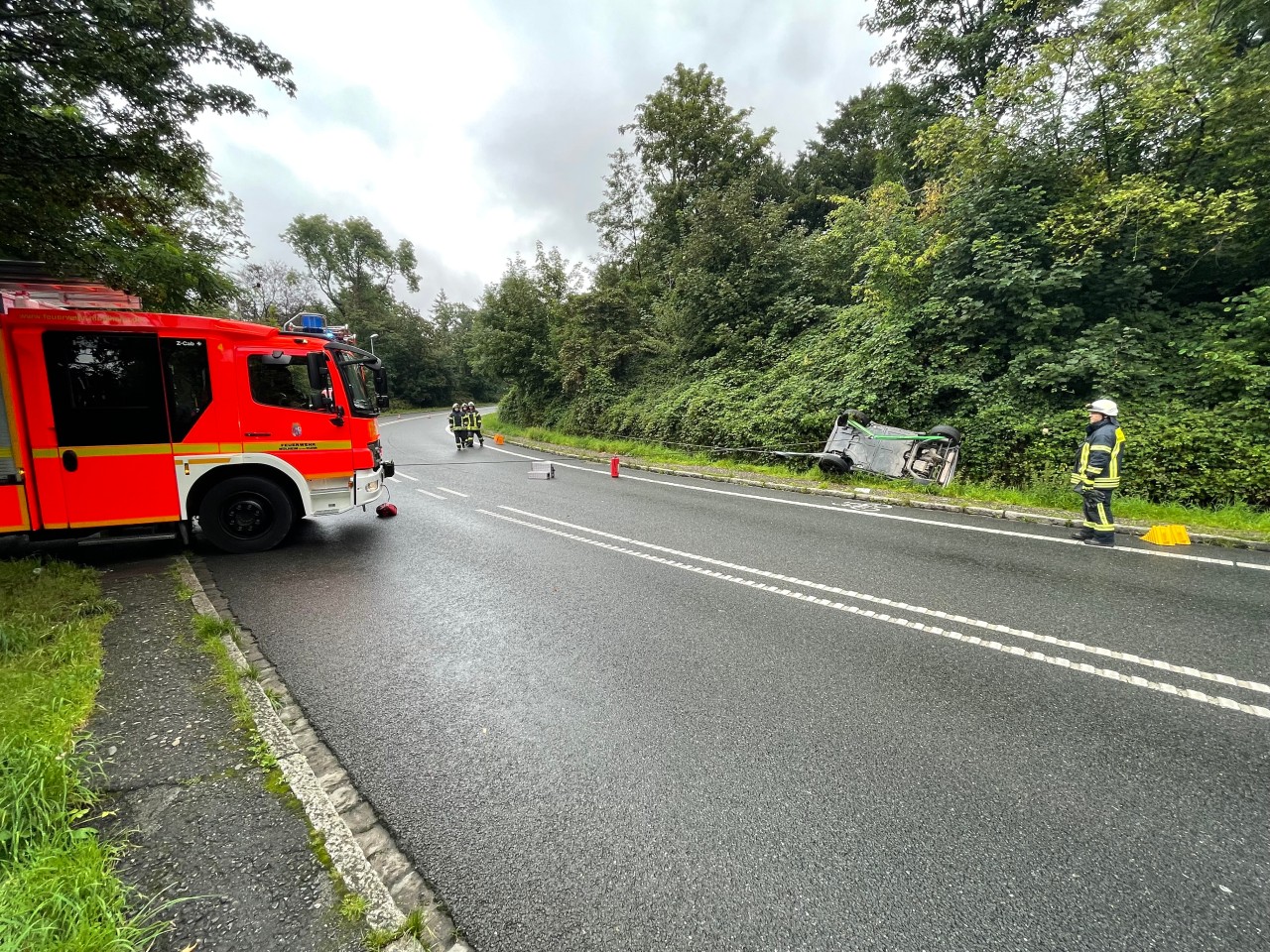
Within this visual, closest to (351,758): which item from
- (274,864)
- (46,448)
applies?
(274,864)

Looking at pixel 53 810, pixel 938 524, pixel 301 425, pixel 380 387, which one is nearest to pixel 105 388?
pixel 301 425

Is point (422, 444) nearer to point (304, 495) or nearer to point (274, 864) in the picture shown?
point (304, 495)

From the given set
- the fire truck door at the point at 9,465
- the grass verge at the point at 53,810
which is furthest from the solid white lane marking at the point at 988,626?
the fire truck door at the point at 9,465

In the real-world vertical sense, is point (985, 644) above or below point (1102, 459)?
below

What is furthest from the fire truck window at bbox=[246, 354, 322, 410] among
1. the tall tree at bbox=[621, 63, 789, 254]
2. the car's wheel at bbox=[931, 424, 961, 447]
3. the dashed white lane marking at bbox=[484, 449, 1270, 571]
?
the tall tree at bbox=[621, 63, 789, 254]

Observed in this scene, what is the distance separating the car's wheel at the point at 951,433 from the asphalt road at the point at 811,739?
397 cm

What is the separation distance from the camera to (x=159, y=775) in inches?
100

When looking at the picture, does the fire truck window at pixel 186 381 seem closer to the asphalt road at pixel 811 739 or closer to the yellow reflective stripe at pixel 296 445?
the yellow reflective stripe at pixel 296 445

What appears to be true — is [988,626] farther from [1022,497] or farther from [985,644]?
[1022,497]

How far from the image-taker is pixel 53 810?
2.17 metres

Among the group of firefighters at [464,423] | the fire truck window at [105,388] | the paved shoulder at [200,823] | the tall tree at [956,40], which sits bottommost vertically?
the paved shoulder at [200,823]

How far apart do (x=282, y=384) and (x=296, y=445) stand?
0.79 meters

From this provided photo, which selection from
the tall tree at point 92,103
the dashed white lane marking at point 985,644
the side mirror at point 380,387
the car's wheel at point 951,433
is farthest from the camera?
the car's wheel at point 951,433

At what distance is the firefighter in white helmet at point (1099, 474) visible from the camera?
6.31 metres
